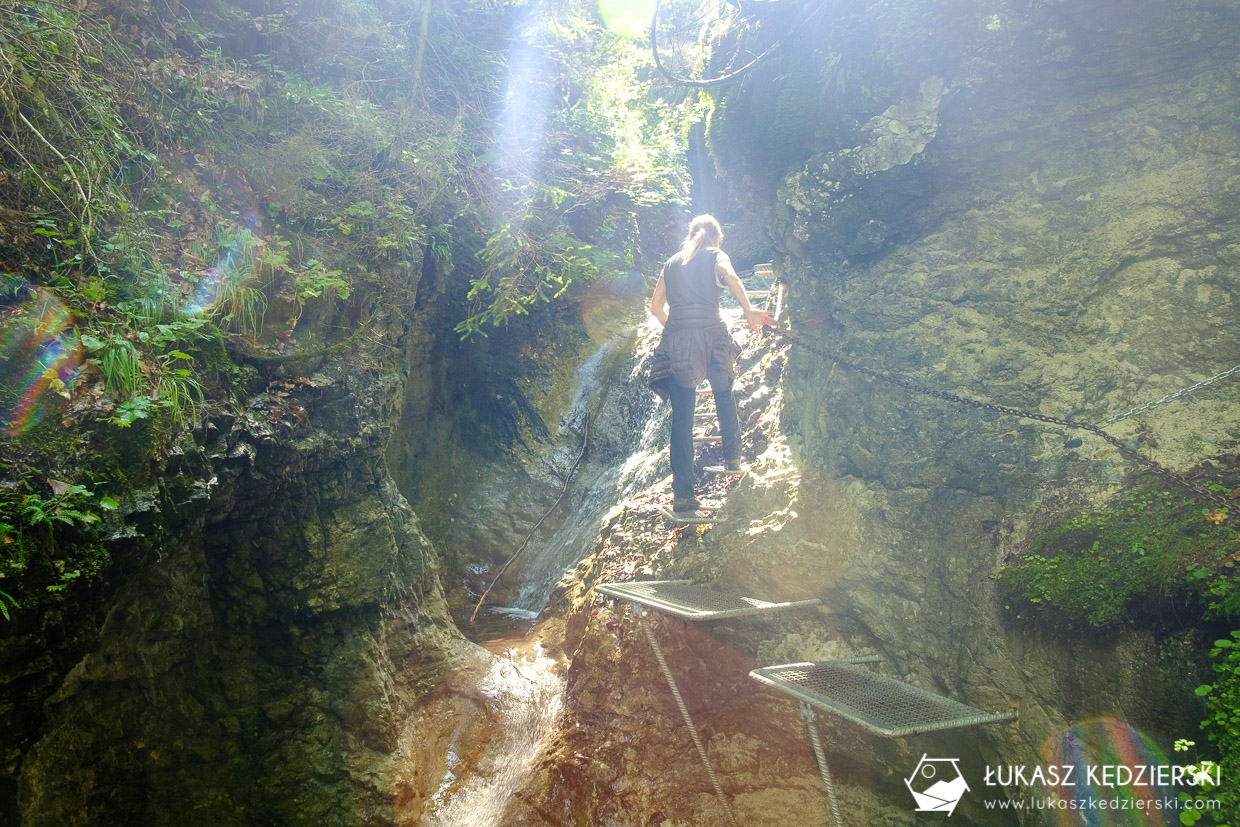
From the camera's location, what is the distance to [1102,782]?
3.01 metres

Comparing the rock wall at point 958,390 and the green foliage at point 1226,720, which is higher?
the rock wall at point 958,390

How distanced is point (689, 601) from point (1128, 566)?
2.35 m

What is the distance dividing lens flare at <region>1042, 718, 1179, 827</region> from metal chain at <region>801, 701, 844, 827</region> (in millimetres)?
1033

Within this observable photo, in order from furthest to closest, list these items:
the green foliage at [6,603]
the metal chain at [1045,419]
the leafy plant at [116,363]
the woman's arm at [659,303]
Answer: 1. the woman's arm at [659,303]
2. the leafy plant at [116,363]
3. the metal chain at [1045,419]
4. the green foliage at [6,603]

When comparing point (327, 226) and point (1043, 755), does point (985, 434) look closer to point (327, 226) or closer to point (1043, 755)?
point (1043, 755)

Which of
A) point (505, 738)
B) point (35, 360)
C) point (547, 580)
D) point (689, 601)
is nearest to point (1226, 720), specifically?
point (689, 601)

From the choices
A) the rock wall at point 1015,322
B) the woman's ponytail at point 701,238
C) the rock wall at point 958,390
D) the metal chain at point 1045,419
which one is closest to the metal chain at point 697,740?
the rock wall at point 958,390

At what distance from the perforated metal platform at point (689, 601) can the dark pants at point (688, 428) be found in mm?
899

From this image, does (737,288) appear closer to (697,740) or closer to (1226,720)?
(697,740)

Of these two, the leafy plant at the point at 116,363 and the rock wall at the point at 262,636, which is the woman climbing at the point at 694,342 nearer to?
the rock wall at the point at 262,636

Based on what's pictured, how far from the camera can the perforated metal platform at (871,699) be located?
2976mm

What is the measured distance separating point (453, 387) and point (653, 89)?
6392 millimetres

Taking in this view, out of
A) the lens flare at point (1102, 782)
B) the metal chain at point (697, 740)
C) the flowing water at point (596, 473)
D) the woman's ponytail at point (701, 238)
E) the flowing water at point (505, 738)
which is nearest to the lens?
the lens flare at point (1102, 782)

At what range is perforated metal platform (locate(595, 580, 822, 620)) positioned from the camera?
151 inches
